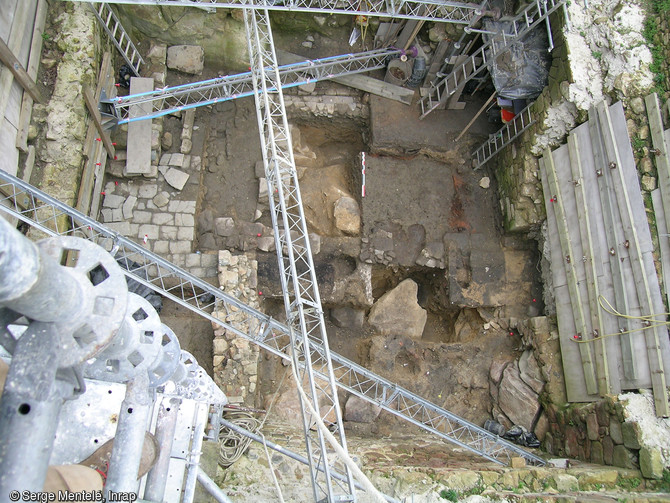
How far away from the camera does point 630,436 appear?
22.3 feet

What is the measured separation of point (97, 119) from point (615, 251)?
8.54 metres

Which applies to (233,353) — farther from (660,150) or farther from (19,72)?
(660,150)

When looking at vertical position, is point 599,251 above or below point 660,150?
below

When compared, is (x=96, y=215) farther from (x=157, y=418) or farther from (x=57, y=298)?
(x=57, y=298)

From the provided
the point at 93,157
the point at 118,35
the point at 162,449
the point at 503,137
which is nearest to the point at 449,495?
the point at 162,449

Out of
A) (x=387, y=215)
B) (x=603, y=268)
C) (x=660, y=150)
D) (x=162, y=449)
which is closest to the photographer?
(x=162, y=449)

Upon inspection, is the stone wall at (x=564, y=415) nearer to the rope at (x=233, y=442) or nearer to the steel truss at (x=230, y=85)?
the rope at (x=233, y=442)

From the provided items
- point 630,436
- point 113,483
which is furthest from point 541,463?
point 113,483

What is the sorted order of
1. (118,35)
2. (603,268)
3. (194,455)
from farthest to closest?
(118,35)
(603,268)
(194,455)

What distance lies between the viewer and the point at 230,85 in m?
9.19

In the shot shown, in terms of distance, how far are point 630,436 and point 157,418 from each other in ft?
20.8

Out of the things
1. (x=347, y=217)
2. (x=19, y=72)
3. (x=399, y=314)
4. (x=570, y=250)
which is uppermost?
(x=19, y=72)

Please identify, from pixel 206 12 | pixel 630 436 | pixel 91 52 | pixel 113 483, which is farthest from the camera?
pixel 206 12

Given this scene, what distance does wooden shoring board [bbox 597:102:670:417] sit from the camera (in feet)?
22.2
